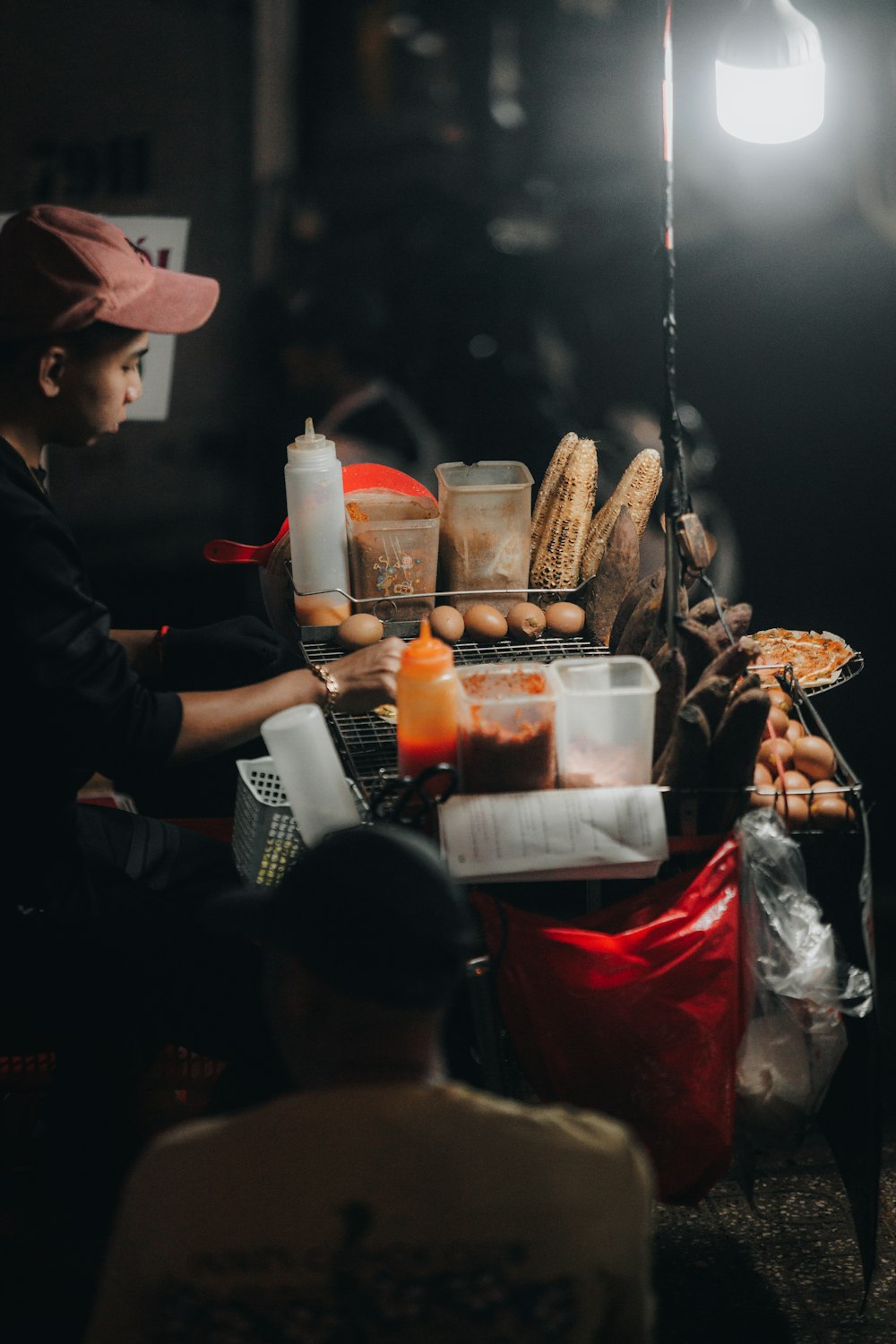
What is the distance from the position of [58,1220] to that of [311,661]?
1.40m

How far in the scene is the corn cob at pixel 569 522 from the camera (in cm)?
311

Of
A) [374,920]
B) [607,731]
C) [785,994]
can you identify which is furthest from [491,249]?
[374,920]

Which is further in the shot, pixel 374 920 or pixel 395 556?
pixel 395 556

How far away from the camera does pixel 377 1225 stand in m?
1.21

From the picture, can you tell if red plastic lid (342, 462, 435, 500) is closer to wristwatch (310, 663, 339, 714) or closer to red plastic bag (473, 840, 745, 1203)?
wristwatch (310, 663, 339, 714)

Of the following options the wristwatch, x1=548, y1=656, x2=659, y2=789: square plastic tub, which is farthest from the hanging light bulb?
the wristwatch

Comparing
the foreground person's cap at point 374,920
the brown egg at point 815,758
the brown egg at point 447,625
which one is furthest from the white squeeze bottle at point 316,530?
the foreground person's cap at point 374,920

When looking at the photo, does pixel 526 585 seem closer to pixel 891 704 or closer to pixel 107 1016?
pixel 107 1016

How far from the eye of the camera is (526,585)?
10.3ft

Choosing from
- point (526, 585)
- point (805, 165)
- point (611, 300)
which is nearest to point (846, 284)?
point (805, 165)

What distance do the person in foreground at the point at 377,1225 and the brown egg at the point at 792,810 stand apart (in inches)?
50.8

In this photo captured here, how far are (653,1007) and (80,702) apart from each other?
1.19 meters

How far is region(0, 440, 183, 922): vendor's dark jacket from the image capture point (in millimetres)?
2232

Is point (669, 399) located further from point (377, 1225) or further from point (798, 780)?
point (377, 1225)
